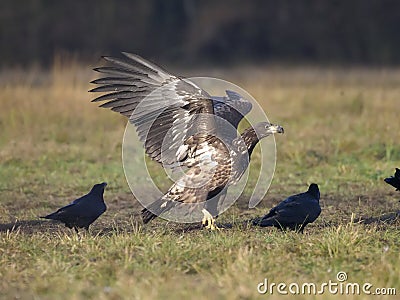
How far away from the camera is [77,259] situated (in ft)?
17.6

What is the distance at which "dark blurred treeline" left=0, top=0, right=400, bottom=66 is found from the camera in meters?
26.0

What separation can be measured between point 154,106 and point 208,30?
2091 centimetres

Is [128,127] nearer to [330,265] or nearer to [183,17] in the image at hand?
[330,265]

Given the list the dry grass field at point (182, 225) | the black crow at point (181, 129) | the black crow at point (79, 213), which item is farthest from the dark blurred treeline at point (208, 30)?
the black crow at point (79, 213)

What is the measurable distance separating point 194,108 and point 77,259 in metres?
1.91

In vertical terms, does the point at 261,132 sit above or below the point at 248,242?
above

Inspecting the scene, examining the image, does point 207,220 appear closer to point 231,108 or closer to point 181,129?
point 181,129

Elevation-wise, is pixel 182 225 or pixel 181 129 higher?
pixel 181 129

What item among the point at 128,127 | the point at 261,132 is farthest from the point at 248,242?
the point at 128,127

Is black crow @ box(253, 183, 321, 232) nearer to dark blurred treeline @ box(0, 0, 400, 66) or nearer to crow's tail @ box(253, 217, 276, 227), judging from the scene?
crow's tail @ box(253, 217, 276, 227)

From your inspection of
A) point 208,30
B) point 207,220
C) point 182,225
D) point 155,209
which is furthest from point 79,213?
point 208,30

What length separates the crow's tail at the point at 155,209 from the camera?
22.5ft

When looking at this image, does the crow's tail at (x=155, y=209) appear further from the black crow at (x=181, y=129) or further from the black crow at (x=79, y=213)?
the black crow at (x=79, y=213)

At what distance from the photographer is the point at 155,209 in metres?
6.92
